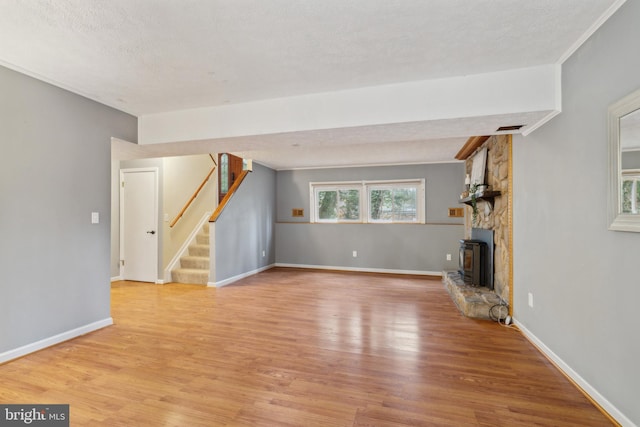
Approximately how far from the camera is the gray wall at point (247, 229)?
5227 millimetres

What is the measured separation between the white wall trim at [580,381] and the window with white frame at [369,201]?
3724 millimetres

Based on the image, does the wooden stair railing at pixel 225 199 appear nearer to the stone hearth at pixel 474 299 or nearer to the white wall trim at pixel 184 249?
the white wall trim at pixel 184 249

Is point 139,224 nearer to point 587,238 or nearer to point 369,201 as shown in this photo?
point 369,201

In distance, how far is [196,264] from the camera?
5.57 m

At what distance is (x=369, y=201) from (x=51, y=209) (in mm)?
5413

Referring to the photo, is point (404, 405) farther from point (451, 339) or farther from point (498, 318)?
point (498, 318)

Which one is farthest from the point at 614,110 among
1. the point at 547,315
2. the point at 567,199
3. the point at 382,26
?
the point at 547,315

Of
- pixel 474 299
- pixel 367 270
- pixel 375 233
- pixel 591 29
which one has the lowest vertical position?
pixel 367 270

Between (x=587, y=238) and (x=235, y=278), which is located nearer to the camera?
(x=587, y=238)

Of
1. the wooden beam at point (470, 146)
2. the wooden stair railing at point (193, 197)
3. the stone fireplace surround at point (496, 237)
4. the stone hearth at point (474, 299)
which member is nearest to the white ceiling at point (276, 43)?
the stone fireplace surround at point (496, 237)

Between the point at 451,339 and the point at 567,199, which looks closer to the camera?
the point at 567,199

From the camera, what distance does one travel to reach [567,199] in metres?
2.21

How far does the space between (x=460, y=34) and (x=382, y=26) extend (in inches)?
21.8

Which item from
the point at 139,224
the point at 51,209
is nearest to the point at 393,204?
the point at 139,224
